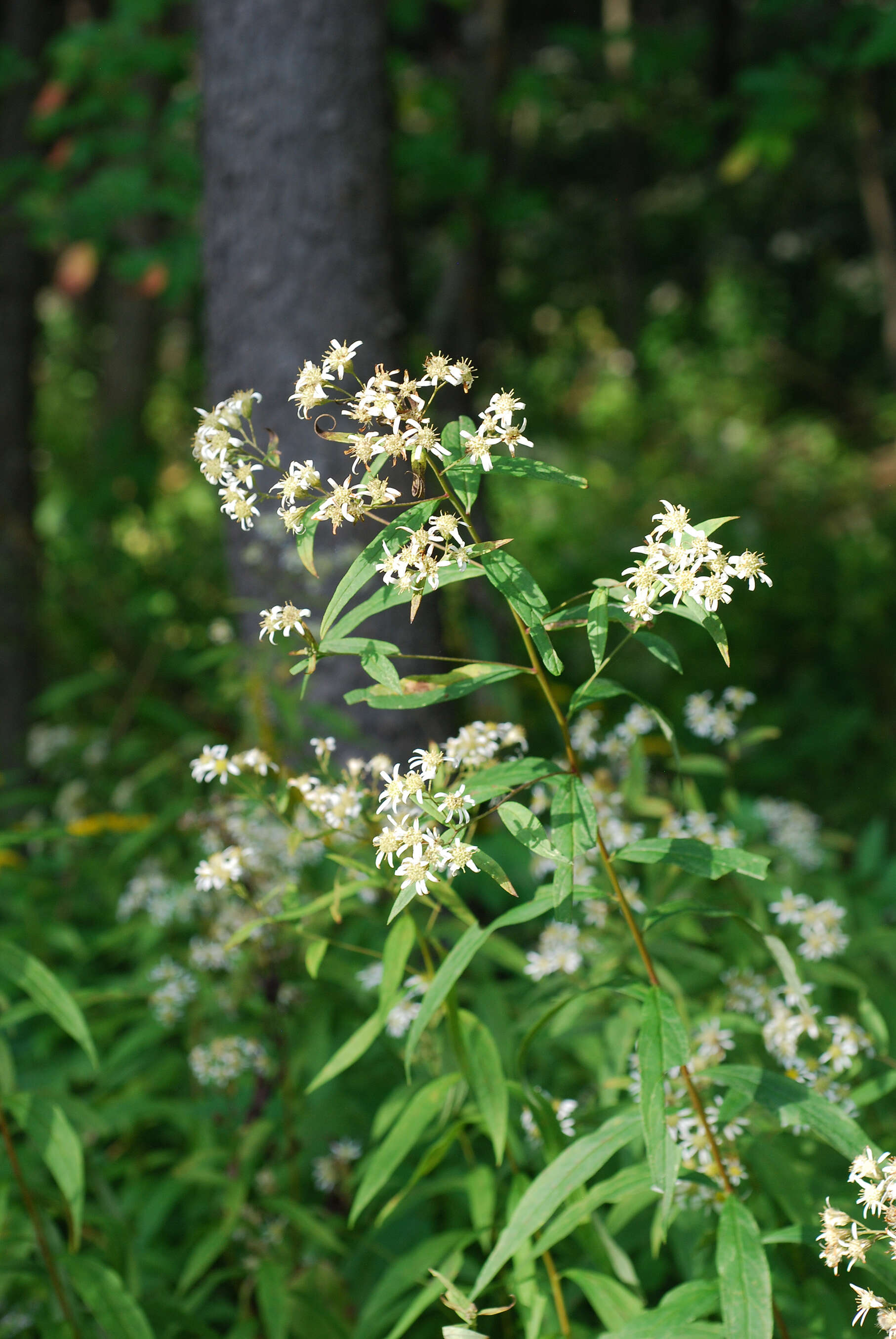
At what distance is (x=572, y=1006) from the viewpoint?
1.69 meters

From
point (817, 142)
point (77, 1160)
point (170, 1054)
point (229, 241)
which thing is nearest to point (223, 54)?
point (229, 241)

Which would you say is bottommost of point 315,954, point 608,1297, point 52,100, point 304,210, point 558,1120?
point 608,1297

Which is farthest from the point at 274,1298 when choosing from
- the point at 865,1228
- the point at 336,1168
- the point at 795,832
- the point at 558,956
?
the point at 795,832

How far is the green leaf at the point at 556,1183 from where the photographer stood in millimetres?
1170

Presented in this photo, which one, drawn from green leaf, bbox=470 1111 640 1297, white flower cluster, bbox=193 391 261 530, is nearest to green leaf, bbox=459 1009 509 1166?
green leaf, bbox=470 1111 640 1297

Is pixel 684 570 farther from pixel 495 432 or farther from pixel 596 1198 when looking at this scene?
pixel 596 1198

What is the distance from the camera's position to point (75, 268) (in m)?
7.18

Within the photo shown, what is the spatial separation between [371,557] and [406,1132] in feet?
2.69

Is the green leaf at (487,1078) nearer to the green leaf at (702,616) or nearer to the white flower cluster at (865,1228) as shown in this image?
the white flower cluster at (865,1228)

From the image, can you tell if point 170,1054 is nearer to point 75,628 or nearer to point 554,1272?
point 554,1272

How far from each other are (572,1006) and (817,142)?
9105 millimetres

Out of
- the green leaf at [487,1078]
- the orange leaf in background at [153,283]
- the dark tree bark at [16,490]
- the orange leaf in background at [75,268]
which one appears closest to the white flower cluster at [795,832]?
the green leaf at [487,1078]

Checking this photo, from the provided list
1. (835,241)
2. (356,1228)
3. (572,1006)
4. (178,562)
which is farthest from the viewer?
(835,241)

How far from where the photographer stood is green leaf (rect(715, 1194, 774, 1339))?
109 centimetres
